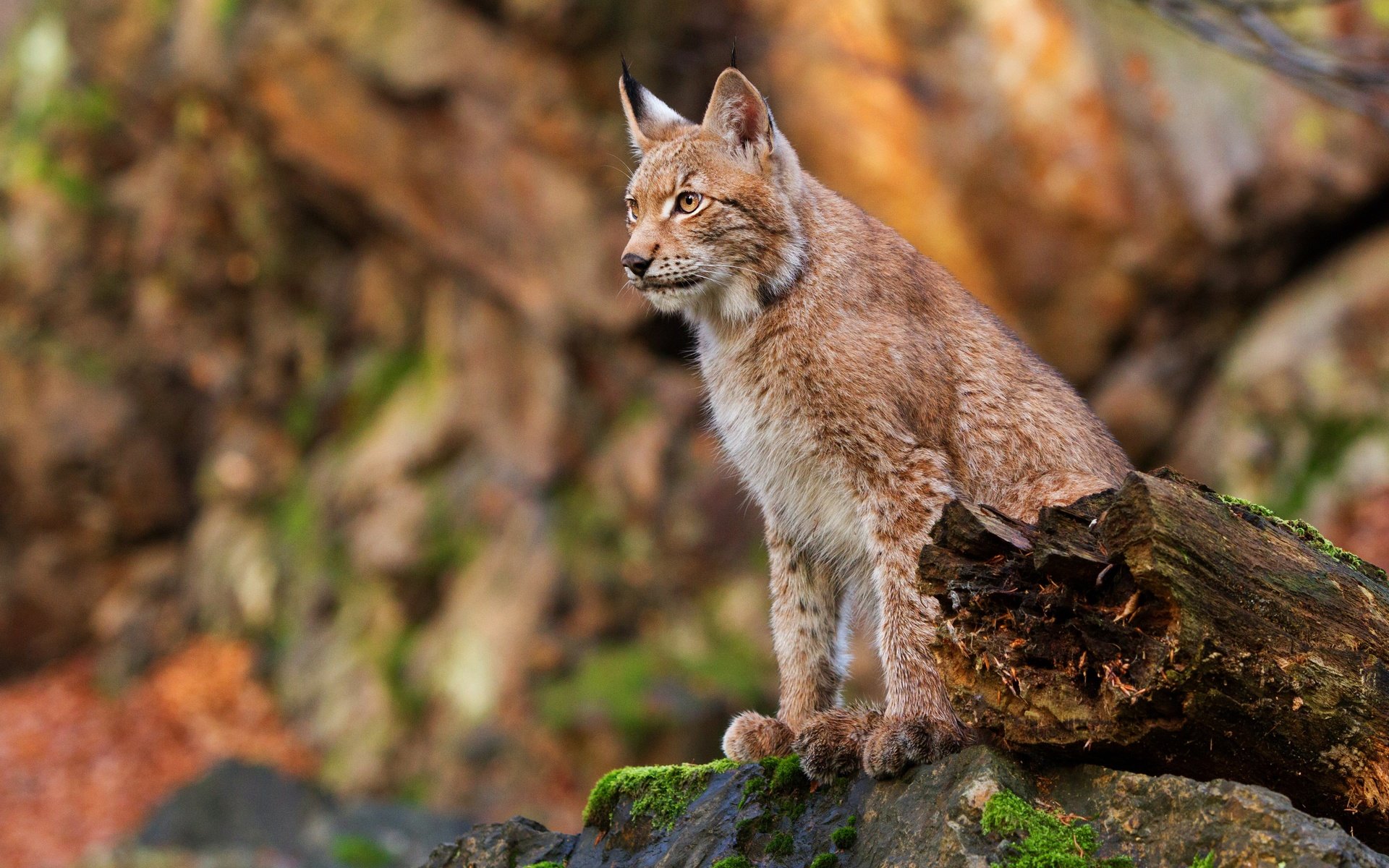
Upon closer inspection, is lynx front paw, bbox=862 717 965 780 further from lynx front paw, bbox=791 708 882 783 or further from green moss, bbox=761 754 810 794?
green moss, bbox=761 754 810 794

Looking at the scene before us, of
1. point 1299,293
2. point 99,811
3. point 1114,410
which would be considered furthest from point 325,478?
point 1299,293

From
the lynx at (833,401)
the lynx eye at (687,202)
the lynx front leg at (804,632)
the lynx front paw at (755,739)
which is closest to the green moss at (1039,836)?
the lynx at (833,401)

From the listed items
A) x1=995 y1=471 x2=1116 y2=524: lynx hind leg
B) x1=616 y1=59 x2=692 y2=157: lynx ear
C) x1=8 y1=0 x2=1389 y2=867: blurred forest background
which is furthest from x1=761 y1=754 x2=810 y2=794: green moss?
x1=8 y1=0 x2=1389 y2=867: blurred forest background

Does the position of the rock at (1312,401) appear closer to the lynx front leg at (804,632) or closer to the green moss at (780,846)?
the lynx front leg at (804,632)

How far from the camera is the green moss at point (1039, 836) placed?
3.41m

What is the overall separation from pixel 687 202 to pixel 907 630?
2.12m

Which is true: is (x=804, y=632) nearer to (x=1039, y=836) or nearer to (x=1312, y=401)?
(x=1039, y=836)

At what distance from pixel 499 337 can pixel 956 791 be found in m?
12.5

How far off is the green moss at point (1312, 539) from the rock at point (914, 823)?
113 centimetres

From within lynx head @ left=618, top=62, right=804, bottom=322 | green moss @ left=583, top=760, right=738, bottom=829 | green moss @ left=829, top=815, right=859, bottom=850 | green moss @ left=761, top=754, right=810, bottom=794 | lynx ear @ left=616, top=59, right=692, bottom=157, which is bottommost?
green moss @ left=829, top=815, right=859, bottom=850

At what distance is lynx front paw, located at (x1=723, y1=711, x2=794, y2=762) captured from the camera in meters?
4.86

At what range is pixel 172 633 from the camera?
1789cm

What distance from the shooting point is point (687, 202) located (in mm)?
5520

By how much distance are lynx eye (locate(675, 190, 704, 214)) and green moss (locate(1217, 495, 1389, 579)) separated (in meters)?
2.45
